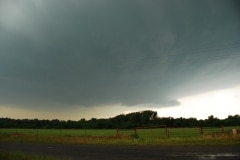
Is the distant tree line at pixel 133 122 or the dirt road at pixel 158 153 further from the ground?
the distant tree line at pixel 133 122

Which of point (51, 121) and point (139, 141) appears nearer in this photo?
point (139, 141)

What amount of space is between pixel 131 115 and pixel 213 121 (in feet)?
202

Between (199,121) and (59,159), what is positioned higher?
(199,121)

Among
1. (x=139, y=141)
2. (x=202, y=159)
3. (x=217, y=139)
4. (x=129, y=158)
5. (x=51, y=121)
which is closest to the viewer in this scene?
(x=202, y=159)

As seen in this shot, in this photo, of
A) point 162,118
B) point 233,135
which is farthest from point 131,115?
point 233,135

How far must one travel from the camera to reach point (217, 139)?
26.6 metres

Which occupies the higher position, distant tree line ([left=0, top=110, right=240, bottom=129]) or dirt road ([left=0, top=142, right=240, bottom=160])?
distant tree line ([left=0, top=110, right=240, bottom=129])

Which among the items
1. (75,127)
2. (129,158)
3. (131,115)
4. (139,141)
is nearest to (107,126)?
(75,127)

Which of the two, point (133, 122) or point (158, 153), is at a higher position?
point (133, 122)

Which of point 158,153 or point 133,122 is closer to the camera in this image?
point 158,153

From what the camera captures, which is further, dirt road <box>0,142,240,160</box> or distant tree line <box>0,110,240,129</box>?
distant tree line <box>0,110,240,129</box>

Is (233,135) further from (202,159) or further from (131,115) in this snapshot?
(131,115)

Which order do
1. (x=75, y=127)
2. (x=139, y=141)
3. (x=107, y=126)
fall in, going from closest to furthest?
(x=139, y=141) → (x=107, y=126) → (x=75, y=127)

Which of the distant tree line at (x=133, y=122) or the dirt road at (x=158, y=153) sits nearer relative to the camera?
the dirt road at (x=158, y=153)
